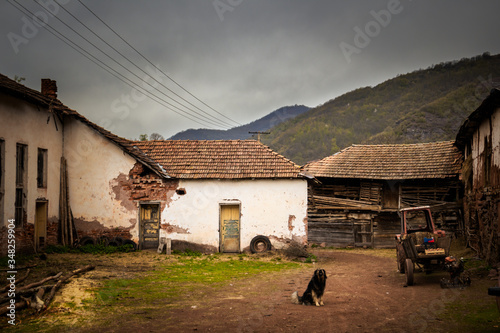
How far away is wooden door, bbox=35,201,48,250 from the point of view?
18.1 m

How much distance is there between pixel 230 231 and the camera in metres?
20.2

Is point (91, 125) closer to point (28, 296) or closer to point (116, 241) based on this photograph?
point (116, 241)

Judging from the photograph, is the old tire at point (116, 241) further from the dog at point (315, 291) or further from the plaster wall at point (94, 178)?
the dog at point (315, 291)

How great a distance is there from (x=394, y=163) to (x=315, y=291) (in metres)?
21.1

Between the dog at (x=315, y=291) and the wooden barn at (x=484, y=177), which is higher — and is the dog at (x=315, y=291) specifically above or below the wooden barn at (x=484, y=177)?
below

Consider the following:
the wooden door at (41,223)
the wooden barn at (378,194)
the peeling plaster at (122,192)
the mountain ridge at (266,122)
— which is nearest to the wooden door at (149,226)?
the peeling plaster at (122,192)

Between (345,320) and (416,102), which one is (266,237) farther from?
(416,102)

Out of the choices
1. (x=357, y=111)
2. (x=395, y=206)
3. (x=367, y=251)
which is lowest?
(x=367, y=251)

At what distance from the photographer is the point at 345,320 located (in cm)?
838

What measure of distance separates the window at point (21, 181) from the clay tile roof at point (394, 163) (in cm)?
1827

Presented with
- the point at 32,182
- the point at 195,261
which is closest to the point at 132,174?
the point at 32,182

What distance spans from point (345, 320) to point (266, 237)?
11596 millimetres

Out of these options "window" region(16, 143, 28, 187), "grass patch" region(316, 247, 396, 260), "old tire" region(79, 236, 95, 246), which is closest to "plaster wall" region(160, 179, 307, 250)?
"old tire" region(79, 236, 95, 246)

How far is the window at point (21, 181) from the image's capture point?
16.5m
